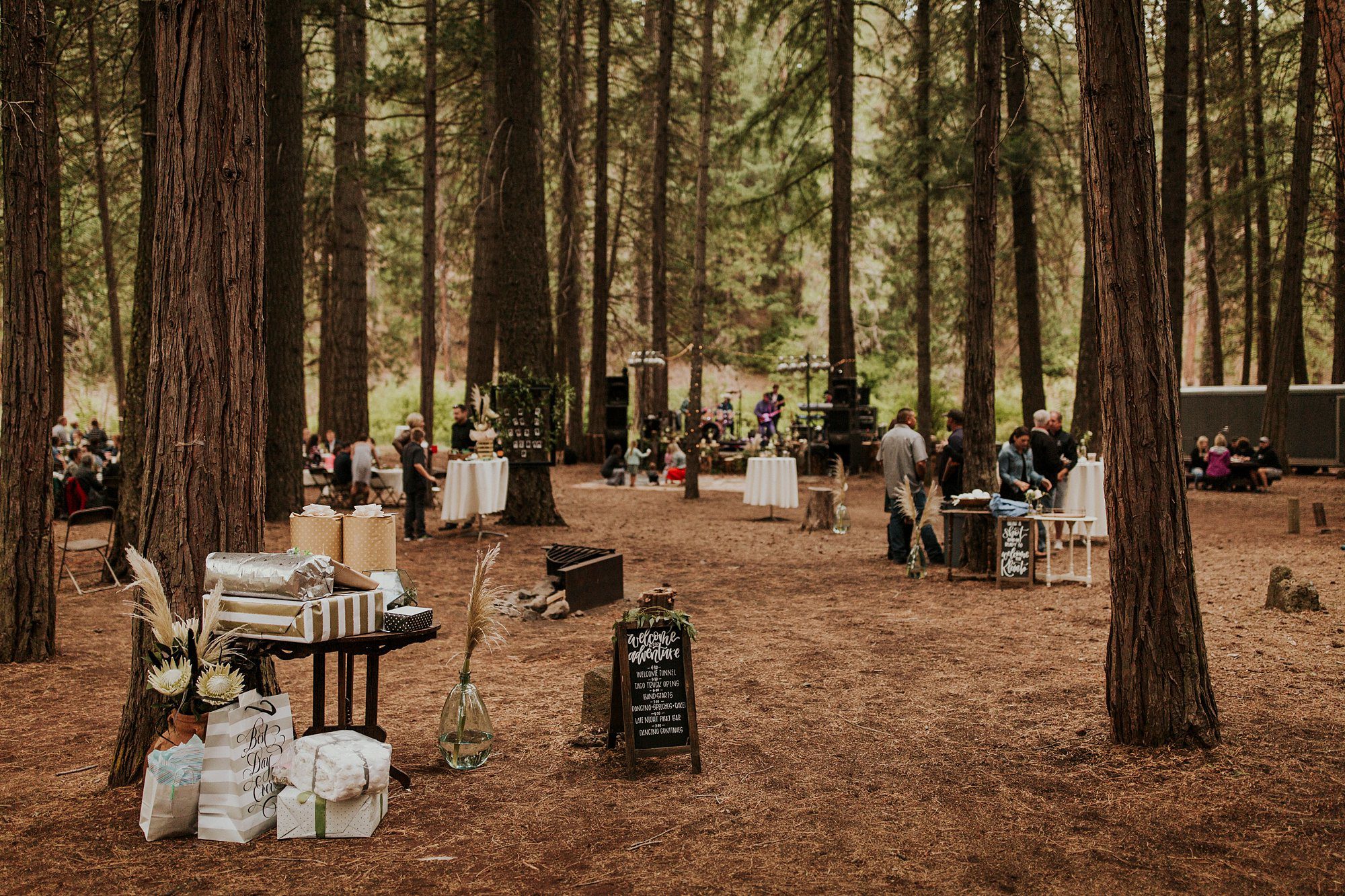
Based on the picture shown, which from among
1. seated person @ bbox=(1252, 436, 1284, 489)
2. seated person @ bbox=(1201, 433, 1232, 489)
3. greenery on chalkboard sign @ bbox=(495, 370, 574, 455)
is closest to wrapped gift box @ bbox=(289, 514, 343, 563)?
greenery on chalkboard sign @ bbox=(495, 370, 574, 455)

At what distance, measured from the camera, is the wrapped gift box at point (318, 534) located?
4.96 m

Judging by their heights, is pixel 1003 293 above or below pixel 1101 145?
above

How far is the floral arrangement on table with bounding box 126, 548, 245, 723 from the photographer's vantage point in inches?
164

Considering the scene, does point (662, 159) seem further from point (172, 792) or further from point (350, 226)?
point (172, 792)

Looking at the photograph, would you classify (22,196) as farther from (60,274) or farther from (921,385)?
(921,385)

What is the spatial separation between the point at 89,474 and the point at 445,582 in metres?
7.69

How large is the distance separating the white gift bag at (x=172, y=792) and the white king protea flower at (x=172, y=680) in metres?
0.23

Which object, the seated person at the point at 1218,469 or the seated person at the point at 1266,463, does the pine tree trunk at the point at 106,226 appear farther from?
the seated person at the point at 1266,463

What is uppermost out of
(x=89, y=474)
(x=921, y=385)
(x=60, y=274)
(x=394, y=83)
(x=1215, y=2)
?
(x=1215, y=2)

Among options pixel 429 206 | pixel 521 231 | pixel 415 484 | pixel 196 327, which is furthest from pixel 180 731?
pixel 429 206

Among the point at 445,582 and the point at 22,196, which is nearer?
the point at 22,196

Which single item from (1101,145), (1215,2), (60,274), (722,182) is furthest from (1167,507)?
(722,182)

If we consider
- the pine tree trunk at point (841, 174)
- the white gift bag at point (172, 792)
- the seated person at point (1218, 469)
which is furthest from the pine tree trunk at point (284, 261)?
the seated person at point (1218, 469)

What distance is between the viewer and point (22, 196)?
22.0ft
